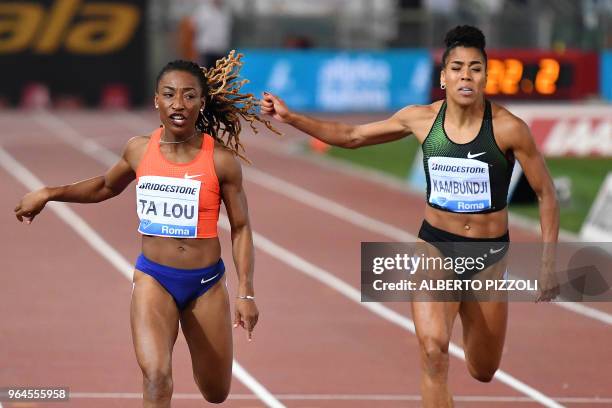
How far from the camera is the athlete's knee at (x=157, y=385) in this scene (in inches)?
271

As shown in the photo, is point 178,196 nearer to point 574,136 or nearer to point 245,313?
point 245,313

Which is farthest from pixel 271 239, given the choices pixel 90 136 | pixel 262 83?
pixel 262 83

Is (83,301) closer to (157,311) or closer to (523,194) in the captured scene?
(157,311)

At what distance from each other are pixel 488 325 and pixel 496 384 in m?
1.83

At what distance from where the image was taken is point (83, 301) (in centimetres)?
1234

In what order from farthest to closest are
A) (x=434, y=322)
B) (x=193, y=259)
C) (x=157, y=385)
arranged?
Result: (x=434, y=322) → (x=193, y=259) → (x=157, y=385)

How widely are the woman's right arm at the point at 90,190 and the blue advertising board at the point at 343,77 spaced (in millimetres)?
22641

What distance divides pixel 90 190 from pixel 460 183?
6.25 feet

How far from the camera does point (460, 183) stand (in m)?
7.68

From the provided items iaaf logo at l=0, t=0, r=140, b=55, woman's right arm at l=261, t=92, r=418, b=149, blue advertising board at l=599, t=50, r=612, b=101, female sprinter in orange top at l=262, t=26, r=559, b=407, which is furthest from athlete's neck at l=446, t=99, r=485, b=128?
iaaf logo at l=0, t=0, r=140, b=55

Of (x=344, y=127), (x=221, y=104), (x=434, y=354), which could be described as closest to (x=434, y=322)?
(x=434, y=354)

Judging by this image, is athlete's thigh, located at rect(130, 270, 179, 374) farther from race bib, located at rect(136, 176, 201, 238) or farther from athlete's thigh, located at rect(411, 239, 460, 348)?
athlete's thigh, located at rect(411, 239, 460, 348)

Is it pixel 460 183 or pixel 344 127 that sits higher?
pixel 344 127

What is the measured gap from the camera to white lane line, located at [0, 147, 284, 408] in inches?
367
